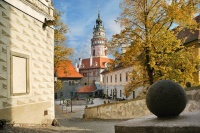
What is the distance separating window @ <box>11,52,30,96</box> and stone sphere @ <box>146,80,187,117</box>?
5.51m

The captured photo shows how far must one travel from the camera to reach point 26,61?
32.6 ft

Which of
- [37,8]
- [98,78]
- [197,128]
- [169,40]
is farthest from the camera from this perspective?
[98,78]

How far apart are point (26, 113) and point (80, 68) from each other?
66.3 m

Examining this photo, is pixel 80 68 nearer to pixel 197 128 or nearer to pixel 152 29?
pixel 152 29

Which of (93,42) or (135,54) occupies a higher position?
(93,42)

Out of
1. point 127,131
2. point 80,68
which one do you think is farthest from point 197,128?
point 80,68

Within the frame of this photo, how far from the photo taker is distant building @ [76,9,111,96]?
70.9 metres

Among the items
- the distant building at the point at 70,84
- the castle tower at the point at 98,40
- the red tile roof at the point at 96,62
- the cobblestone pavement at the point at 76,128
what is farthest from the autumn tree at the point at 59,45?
the castle tower at the point at 98,40

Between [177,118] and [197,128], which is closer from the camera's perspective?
[197,128]

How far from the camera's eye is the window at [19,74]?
9062 millimetres

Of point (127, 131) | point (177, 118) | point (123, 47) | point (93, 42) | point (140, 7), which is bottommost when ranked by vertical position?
point (127, 131)

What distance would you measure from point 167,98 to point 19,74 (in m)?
6.16

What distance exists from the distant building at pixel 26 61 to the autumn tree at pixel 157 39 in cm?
535

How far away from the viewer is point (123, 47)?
15891 mm
